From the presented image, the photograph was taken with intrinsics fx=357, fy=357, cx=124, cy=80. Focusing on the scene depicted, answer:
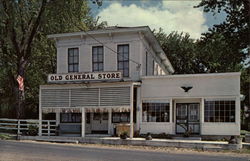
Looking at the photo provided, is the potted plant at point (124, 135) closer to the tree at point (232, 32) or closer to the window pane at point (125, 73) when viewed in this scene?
the window pane at point (125, 73)

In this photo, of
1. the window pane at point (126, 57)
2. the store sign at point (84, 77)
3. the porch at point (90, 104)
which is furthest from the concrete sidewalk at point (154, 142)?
the window pane at point (126, 57)

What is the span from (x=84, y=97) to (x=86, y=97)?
0.14 metres

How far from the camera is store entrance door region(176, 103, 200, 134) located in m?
23.1

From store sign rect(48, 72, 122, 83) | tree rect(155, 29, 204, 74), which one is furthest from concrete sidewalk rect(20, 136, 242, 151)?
tree rect(155, 29, 204, 74)

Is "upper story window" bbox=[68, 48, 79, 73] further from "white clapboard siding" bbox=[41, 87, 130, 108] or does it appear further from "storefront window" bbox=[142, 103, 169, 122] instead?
"storefront window" bbox=[142, 103, 169, 122]

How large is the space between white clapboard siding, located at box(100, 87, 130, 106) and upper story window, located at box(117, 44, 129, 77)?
7.50 feet

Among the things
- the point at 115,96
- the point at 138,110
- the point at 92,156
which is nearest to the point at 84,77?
the point at 115,96

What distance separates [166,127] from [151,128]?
1.01m

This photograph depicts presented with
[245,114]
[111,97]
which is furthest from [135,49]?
[245,114]

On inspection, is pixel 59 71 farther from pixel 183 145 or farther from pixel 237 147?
pixel 237 147

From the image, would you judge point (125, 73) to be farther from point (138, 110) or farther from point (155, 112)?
point (155, 112)

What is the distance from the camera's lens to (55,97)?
24109 mm

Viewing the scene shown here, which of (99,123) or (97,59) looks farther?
(97,59)

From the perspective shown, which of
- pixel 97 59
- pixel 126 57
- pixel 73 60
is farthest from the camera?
pixel 73 60
